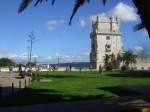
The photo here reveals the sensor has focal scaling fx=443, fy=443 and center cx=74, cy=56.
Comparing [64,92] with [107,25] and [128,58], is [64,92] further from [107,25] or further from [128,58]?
[107,25]

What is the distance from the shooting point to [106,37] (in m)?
150

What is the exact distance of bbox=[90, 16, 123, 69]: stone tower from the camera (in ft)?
485

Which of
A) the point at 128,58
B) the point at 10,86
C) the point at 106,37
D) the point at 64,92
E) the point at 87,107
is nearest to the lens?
the point at 87,107

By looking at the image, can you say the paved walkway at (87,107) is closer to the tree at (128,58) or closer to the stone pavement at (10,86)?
the stone pavement at (10,86)

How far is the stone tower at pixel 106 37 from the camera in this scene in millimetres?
147750

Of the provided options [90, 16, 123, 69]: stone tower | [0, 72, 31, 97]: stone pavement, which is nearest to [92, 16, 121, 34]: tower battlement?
[90, 16, 123, 69]: stone tower

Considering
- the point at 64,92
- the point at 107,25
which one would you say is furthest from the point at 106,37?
the point at 64,92

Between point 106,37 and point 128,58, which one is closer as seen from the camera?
point 128,58

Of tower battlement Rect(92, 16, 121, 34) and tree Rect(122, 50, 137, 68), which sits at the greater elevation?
tower battlement Rect(92, 16, 121, 34)

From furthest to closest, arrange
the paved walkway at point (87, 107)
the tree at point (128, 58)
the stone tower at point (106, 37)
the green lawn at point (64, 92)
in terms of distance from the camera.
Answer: the stone tower at point (106, 37) < the tree at point (128, 58) < the green lawn at point (64, 92) < the paved walkway at point (87, 107)

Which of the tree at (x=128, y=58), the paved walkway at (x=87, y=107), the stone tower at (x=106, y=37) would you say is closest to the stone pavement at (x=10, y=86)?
the paved walkway at (x=87, y=107)

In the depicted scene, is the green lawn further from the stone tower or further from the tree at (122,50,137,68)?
the stone tower

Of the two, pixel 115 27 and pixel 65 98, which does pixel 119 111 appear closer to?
pixel 65 98

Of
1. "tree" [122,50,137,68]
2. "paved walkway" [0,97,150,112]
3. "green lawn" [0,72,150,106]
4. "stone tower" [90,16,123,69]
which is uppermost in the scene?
"stone tower" [90,16,123,69]
